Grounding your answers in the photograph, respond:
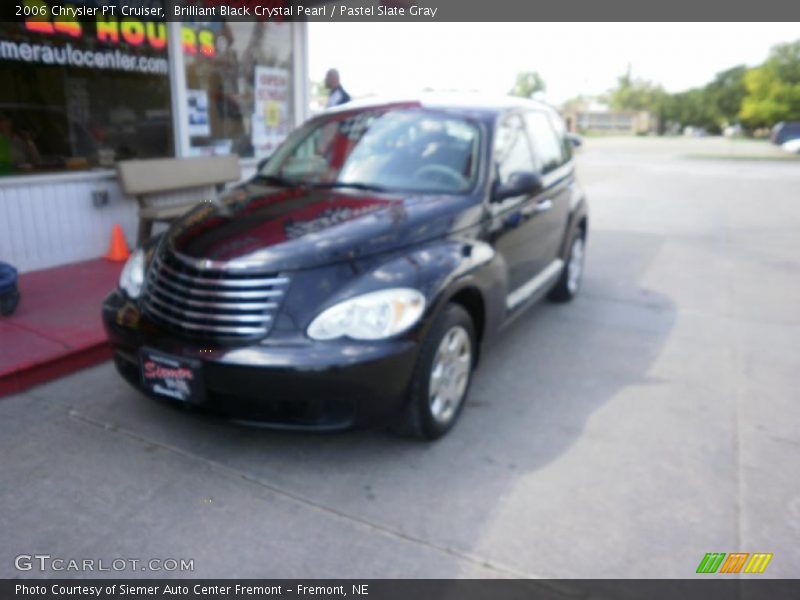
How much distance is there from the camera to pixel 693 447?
11.3ft

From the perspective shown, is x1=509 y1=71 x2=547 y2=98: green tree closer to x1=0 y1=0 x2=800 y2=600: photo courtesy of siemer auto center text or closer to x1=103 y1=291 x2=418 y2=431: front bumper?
x1=0 y1=0 x2=800 y2=600: photo courtesy of siemer auto center text

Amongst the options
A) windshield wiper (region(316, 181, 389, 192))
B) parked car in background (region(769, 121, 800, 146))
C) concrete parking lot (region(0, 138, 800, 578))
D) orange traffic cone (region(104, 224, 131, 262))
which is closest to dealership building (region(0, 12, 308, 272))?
orange traffic cone (region(104, 224, 131, 262))

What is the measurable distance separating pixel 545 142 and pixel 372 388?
3.13 metres

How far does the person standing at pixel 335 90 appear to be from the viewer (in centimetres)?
826

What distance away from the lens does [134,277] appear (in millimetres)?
3520

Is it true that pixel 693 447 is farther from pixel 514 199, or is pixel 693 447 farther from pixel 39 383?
pixel 39 383

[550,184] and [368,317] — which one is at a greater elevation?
[550,184]

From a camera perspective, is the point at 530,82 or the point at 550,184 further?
the point at 530,82

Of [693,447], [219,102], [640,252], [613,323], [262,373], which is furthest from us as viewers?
[640,252]

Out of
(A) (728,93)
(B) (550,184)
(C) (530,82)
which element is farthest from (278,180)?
(A) (728,93)

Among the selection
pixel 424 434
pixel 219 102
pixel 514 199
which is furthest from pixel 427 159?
pixel 219 102

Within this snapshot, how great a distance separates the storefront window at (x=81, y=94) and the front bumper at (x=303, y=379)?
398cm

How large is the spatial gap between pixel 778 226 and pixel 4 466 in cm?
1134

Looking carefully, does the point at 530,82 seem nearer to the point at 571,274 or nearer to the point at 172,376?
the point at 571,274
